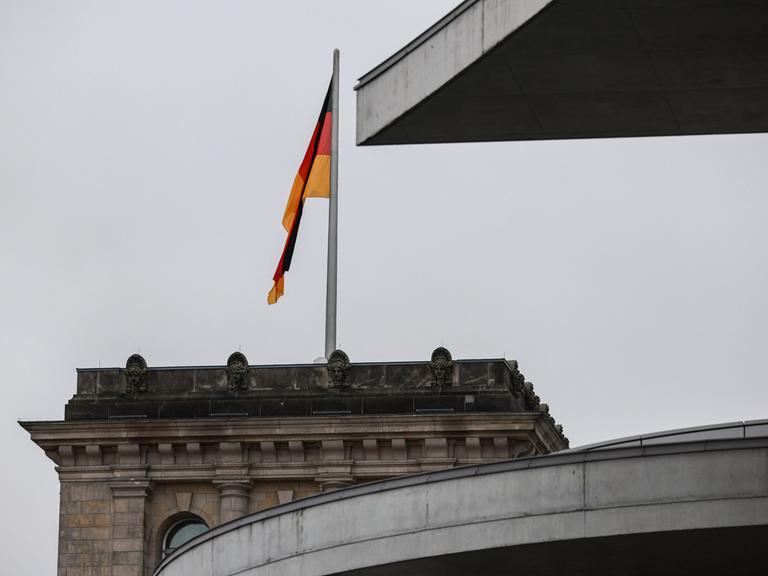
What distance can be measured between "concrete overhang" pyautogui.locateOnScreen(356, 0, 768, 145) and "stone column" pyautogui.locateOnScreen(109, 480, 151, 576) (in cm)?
3157

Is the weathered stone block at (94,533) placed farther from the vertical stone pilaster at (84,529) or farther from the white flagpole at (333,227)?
the white flagpole at (333,227)

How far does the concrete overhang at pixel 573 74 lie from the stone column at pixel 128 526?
3157cm

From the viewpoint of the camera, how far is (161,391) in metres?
72.6

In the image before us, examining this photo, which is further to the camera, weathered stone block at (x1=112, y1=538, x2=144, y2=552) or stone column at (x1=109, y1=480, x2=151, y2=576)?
weathered stone block at (x1=112, y1=538, x2=144, y2=552)

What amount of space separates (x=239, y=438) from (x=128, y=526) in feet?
11.9

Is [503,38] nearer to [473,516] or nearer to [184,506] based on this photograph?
[473,516]

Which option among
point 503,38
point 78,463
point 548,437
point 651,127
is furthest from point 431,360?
point 503,38

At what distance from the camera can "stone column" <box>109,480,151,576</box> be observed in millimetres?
71000

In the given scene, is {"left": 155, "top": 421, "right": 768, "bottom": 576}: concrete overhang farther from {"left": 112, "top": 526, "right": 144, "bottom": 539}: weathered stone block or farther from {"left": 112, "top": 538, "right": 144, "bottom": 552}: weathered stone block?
{"left": 112, "top": 526, "right": 144, "bottom": 539}: weathered stone block

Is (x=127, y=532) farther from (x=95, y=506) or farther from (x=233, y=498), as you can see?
(x=233, y=498)

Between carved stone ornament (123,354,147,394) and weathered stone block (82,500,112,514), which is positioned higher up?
carved stone ornament (123,354,147,394)

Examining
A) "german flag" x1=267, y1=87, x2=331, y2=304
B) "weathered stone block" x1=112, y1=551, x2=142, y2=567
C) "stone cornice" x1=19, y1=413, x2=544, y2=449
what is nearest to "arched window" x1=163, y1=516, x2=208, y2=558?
"weathered stone block" x1=112, y1=551, x2=142, y2=567

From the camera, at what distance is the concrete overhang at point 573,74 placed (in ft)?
120

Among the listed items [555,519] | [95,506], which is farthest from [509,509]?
[95,506]
